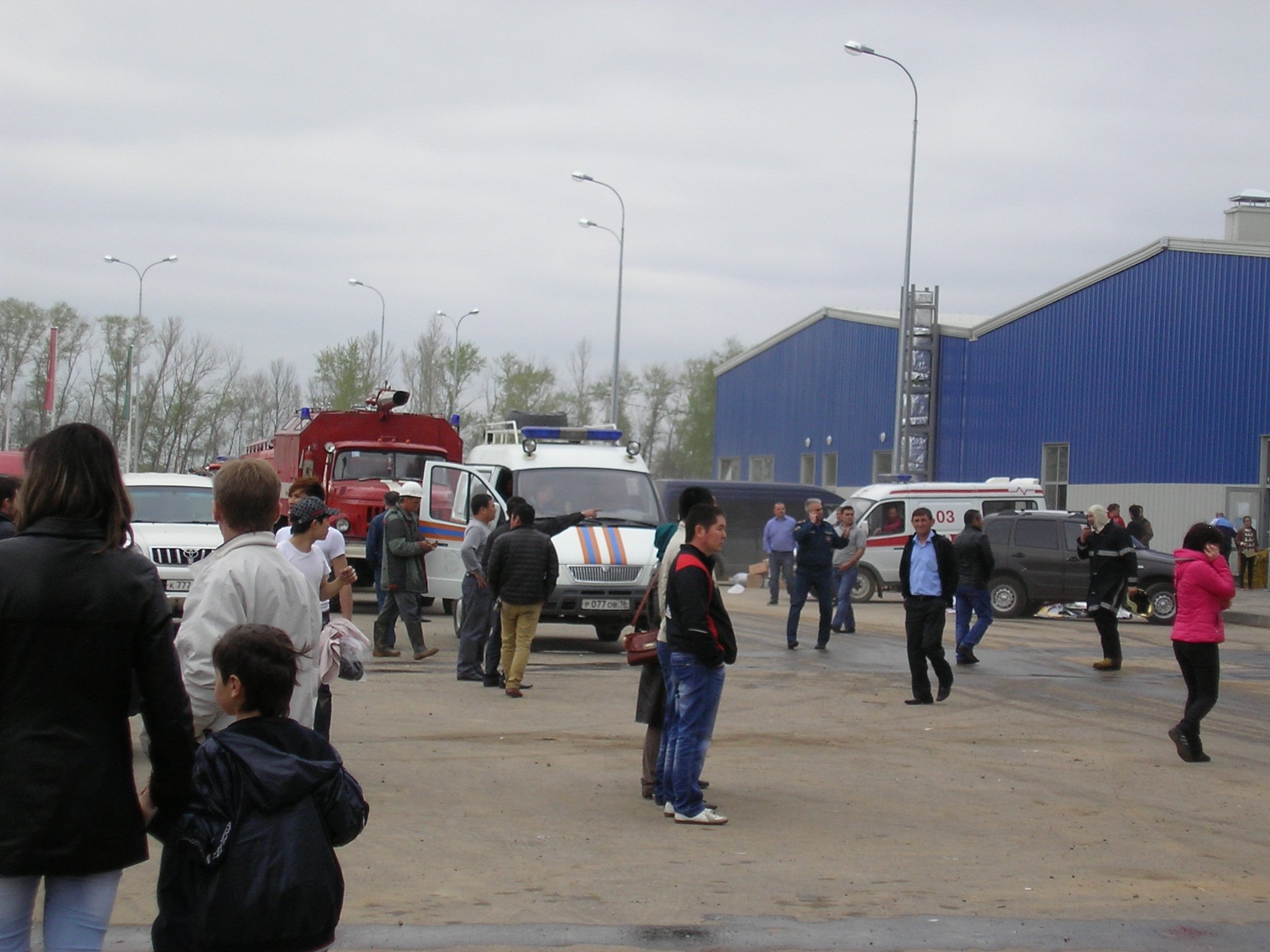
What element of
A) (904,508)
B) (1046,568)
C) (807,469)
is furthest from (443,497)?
(807,469)

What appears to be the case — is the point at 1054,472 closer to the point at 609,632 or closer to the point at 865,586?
the point at 865,586

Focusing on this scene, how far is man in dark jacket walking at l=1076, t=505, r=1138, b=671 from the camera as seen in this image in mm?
16641

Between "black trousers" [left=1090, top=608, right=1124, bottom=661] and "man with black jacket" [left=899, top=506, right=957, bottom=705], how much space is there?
3.98 meters

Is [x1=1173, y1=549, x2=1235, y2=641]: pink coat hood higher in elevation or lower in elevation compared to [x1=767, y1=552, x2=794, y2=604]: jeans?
higher

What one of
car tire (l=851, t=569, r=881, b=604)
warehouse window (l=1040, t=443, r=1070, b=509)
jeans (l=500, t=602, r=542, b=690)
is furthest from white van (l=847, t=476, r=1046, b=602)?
jeans (l=500, t=602, r=542, b=690)

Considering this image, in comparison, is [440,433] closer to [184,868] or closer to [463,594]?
[463,594]

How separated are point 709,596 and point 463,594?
6.60 m

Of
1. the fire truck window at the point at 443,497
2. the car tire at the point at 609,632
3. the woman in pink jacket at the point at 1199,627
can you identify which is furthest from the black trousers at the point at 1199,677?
the fire truck window at the point at 443,497

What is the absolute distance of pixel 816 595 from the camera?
18422 mm

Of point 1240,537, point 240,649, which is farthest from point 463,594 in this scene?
point 1240,537

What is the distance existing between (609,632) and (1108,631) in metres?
6.27

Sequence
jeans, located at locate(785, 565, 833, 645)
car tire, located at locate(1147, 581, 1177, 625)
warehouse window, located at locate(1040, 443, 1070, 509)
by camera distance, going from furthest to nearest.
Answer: warehouse window, located at locate(1040, 443, 1070, 509)
car tire, located at locate(1147, 581, 1177, 625)
jeans, located at locate(785, 565, 833, 645)

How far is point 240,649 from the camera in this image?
365 cm

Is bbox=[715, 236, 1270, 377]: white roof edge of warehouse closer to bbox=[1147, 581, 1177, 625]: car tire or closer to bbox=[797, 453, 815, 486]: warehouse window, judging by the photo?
bbox=[797, 453, 815, 486]: warehouse window
